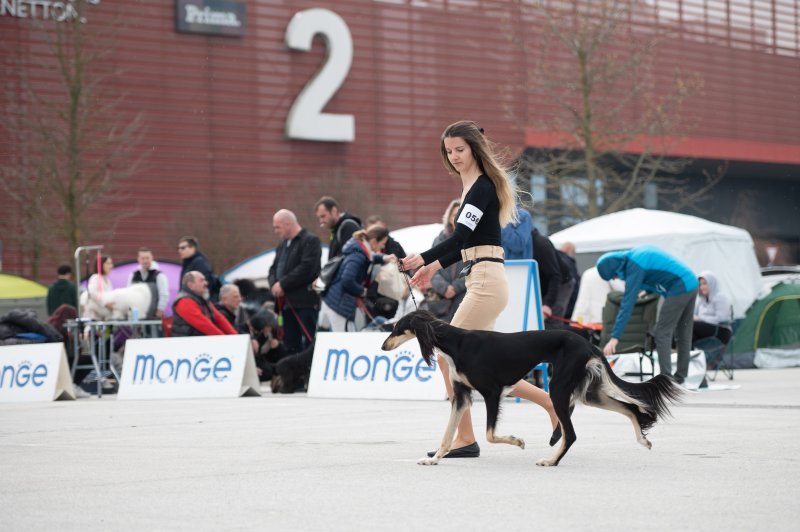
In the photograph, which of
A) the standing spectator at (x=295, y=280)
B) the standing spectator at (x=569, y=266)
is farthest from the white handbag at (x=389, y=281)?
the standing spectator at (x=569, y=266)

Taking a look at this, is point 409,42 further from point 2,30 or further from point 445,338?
point 445,338

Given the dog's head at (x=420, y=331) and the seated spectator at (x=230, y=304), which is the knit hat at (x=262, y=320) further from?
the dog's head at (x=420, y=331)

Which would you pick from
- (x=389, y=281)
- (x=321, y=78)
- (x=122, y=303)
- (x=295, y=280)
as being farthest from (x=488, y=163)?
(x=321, y=78)

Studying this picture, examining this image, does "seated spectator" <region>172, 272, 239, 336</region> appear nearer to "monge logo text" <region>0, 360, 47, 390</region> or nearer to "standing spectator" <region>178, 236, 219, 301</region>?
"standing spectator" <region>178, 236, 219, 301</region>

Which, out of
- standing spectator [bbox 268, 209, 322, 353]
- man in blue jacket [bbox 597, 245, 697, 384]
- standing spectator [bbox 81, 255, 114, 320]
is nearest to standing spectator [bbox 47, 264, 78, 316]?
standing spectator [bbox 81, 255, 114, 320]

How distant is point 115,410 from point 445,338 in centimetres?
635

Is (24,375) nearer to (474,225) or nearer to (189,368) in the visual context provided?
(189,368)

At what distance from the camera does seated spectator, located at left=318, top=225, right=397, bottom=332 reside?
14312mm

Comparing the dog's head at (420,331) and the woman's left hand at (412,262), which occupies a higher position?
the woman's left hand at (412,262)

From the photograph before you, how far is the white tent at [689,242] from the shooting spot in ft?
70.8

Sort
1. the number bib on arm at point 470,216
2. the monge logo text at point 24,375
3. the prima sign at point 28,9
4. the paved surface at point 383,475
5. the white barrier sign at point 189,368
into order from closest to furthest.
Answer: the paved surface at point 383,475, the number bib on arm at point 470,216, the white barrier sign at point 189,368, the monge logo text at point 24,375, the prima sign at point 28,9

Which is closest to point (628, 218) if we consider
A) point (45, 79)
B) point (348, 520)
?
point (348, 520)

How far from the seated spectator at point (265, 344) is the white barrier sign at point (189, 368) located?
1478 millimetres

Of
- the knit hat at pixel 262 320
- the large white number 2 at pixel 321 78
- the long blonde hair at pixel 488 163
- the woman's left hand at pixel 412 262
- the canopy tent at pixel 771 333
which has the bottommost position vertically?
the canopy tent at pixel 771 333
